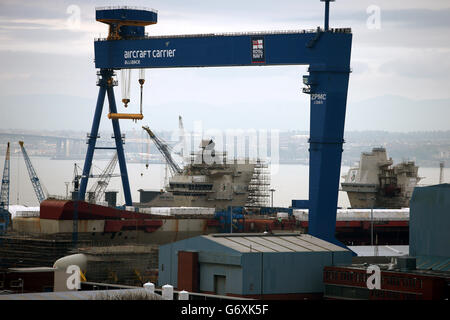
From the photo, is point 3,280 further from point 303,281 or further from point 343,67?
point 343,67

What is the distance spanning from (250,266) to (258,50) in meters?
24.7

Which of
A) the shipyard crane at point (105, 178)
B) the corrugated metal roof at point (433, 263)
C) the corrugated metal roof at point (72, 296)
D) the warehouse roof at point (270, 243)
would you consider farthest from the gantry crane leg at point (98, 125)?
the corrugated metal roof at point (72, 296)

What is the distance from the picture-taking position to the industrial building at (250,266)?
2226 inches

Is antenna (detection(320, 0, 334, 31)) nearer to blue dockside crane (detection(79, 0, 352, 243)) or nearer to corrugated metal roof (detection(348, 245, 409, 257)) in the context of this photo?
blue dockside crane (detection(79, 0, 352, 243))

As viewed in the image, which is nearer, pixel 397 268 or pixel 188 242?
pixel 397 268

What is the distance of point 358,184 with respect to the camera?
11612cm

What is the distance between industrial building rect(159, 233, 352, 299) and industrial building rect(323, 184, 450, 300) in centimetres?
145

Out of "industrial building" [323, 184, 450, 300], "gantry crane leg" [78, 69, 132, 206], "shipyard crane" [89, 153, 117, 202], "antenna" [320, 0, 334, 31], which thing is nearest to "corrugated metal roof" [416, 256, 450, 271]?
"industrial building" [323, 184, 450, 300]

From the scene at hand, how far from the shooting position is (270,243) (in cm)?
6119

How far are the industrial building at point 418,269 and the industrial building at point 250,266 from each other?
4.76 ft

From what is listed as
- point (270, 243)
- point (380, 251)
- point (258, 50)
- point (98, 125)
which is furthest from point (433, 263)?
point (98, 125)
